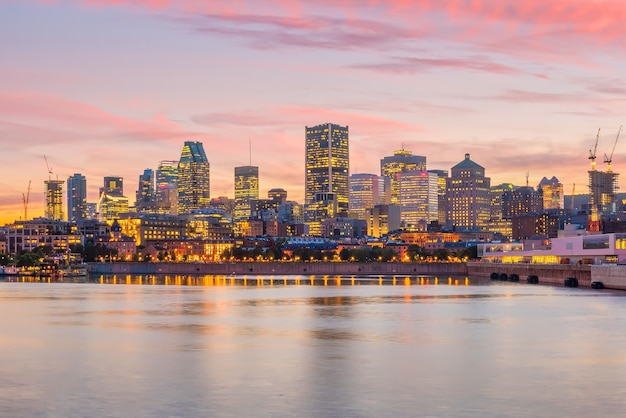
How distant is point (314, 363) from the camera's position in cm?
5703

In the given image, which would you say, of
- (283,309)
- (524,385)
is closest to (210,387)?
(524,385)

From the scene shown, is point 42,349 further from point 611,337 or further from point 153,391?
point 611,337

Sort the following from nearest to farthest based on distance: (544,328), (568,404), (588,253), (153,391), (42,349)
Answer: (568,404) < (153,391) < (42,349) < (544,328) < (588,253)

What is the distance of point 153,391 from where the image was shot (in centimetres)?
4631

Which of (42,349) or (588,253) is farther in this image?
(588,253)

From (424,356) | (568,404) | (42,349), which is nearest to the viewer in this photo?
(568,404)

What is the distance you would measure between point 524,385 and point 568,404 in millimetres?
5457

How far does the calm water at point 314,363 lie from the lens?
4241 centimetres

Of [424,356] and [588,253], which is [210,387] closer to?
[424,356]

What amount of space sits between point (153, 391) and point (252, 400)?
5525 millimetres

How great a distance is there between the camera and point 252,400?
43.5 meters

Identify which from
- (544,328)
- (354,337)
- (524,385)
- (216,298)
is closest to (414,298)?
(216,298)

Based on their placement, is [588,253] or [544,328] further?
[588,253]

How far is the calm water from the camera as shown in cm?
4241
